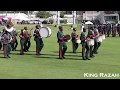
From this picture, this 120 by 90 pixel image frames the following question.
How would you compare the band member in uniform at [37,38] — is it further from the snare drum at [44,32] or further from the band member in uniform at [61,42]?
the band member in uniform at [61,42]

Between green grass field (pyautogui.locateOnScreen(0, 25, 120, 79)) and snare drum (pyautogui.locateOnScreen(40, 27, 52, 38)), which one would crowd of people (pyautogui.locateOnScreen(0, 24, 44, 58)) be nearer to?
snare drum (pyautogui.locateOnScreen(40, 27, 52, 38))

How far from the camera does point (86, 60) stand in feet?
56.9

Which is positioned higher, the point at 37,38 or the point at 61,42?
the point at 37,38

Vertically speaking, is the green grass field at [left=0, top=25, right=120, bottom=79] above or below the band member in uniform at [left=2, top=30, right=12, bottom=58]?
below

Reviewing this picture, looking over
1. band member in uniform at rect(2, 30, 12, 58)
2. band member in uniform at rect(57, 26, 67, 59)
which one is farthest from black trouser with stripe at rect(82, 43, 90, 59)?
band member in uniform at rect(2, 30, 12, 58)

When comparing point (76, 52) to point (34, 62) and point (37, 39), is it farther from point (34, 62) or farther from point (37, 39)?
point (34, 62)

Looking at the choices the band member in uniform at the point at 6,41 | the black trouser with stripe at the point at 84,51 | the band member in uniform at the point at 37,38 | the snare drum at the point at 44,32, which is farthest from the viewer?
the snare drum at the point at 44,32

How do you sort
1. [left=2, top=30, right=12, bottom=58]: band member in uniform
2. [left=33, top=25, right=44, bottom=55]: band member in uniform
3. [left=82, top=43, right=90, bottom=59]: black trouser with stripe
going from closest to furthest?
[left=82, top=43, right=90, bottom=59]: black trouser with stripe → [left=2, top=30, right=12, bottom=58]: band member in uniform → [left=33, top=25, right=44, bottom=55]: band member in uniform

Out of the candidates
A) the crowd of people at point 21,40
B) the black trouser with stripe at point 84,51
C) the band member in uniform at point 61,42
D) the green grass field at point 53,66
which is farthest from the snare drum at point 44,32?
the black trouser with stripe at point 84,51

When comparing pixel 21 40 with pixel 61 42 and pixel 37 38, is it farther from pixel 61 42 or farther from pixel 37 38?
pixel 61 42

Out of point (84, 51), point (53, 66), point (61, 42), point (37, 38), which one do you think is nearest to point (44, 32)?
point (37, 38)
